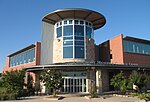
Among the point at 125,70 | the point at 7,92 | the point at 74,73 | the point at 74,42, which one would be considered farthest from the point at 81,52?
the point at 7,92

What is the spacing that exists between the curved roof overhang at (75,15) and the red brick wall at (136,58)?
316 inches

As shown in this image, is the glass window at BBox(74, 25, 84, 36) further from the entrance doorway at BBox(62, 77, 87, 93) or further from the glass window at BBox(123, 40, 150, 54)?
the glass window at BBox(123, 40, 150, 54)

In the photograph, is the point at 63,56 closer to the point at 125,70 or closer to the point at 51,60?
the point at 51,60

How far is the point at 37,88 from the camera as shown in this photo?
33.1 metres

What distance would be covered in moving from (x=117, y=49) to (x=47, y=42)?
13.1m

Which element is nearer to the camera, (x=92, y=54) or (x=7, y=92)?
(x=7, y=92)

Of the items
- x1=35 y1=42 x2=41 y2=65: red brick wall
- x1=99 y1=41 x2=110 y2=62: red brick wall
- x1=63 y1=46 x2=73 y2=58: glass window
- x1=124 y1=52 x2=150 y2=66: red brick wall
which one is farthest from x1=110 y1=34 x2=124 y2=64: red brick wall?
x1=35 y1=42 x2=41 y2=65: red brick wall

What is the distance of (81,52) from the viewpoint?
34.8 meters

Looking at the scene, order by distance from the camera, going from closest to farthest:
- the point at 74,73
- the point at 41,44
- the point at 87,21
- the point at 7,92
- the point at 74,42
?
1. the point at 7,92
2. the point at 74,73
3. the point at 74,42
4. the point at 87,21
5. the point at 41,44

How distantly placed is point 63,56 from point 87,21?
25.5ft

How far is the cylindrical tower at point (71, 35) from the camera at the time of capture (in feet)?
113

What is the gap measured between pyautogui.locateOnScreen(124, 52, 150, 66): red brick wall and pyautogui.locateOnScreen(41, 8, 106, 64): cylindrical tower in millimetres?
6649

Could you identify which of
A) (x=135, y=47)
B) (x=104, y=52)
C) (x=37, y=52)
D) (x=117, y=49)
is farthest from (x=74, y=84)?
(x=135, y=47)

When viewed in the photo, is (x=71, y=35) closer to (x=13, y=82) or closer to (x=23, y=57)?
(x=13, y=82)
